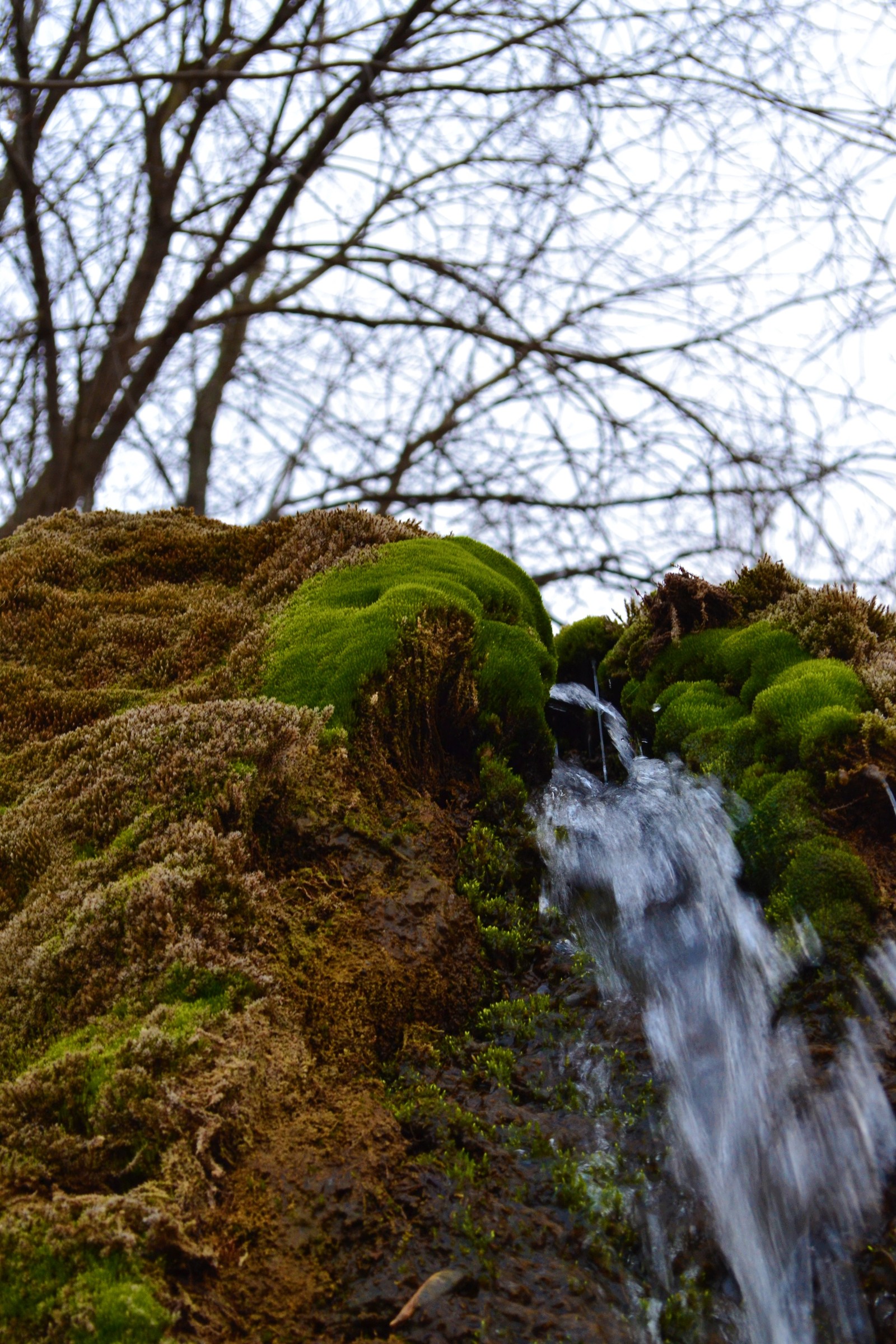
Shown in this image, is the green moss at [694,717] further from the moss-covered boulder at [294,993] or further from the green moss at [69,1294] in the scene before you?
the green moss at [69,1294]

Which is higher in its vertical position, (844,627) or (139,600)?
(844,627)

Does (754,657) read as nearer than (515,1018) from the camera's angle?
No

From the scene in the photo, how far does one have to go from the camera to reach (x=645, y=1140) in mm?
2932

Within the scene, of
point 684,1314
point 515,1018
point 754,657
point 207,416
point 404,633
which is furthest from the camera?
point 207,416

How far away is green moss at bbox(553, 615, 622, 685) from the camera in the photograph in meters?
7.07

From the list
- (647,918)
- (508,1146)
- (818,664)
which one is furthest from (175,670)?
(818,664)

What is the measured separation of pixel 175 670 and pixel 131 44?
613 centimetres

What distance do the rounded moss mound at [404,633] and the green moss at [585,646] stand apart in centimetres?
136

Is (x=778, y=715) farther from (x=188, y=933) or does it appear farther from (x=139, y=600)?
(x=139, y=600)

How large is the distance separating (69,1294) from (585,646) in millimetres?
5625

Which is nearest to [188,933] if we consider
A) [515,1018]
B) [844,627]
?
[515,1018]

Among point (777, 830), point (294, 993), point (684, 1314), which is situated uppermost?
point (777, 830)

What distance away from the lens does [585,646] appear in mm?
7195

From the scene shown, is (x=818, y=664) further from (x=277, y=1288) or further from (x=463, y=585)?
(x=277, y=1288)
